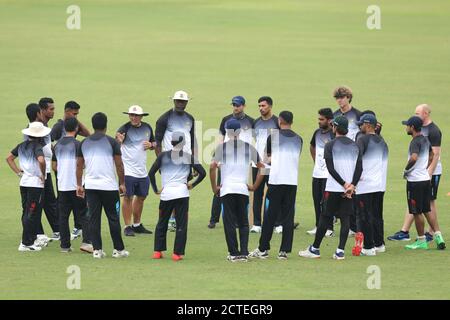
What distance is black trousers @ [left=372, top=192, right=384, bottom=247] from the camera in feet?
56.1

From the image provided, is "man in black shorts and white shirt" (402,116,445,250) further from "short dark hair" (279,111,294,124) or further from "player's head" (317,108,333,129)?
"short dark hair" (279,111,294,124)

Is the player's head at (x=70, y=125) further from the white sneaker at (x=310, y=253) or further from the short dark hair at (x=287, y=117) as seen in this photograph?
the white sneaker at (x=310, y=253)

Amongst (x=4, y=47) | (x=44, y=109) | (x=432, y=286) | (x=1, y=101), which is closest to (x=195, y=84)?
(x=1, y=101)

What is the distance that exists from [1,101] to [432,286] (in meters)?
21.6

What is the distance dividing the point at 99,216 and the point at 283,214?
281 centimetres

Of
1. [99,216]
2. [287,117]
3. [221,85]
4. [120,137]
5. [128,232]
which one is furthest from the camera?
[221,85]

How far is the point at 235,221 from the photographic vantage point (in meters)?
16.2

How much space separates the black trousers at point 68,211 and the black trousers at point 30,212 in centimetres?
34

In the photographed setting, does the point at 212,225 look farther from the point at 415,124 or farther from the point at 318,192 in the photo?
the point at 415,124

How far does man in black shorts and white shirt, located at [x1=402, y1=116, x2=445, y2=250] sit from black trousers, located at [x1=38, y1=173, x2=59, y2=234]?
582 centimetres

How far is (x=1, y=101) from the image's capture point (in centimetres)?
3338

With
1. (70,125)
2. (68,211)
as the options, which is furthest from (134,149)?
(68,211)

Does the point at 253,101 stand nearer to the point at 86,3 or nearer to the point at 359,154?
the point at 359,154

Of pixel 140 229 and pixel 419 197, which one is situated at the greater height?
pixel 419 197
